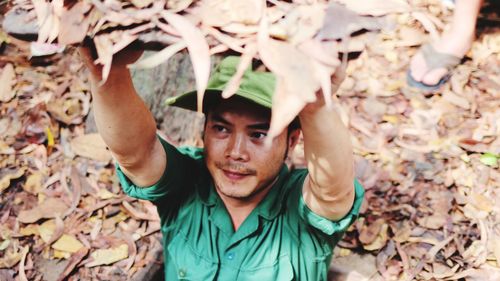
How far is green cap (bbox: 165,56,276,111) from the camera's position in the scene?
132 centimetres

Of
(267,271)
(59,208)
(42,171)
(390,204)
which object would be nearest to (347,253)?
Answer: (390,204)

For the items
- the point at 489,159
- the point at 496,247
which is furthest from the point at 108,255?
the point at 489,159

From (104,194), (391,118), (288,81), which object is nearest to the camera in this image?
(288,81)

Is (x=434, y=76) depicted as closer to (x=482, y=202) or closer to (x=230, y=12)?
(x=482, y=202)

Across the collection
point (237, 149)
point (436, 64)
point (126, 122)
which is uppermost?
point (126, 122)

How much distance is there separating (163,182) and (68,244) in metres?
0.84

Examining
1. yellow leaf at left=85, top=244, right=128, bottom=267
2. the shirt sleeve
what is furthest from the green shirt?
yellow leaf at left=85, top=244, right=128, bottom=267

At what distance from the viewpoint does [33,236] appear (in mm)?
2125

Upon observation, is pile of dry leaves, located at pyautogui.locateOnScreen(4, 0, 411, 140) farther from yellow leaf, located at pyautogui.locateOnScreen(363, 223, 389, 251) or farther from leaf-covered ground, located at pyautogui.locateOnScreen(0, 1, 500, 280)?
yellow leaf, located at pyautogui.locateOnScreen(363, 223, 389, 251)

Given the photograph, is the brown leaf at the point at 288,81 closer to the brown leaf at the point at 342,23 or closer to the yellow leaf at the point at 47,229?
the brown leaf at the point at 342,23

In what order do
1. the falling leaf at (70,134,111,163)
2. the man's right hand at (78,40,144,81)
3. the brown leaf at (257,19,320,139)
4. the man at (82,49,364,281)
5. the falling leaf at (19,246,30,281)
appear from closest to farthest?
the brown leaf at (257,19,320,139)
the man's right hand at (78,40,144,81)
the man at (82,49,364,281)
the falling leaf at (19,246,30,281)
the falling leaf at (70,134,111,163)

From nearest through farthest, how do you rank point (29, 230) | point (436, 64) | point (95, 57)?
point (95, 57) < point (29, 230) < point (436, 64)

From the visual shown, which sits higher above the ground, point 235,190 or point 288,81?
point 288,81

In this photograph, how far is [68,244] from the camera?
2111mm
